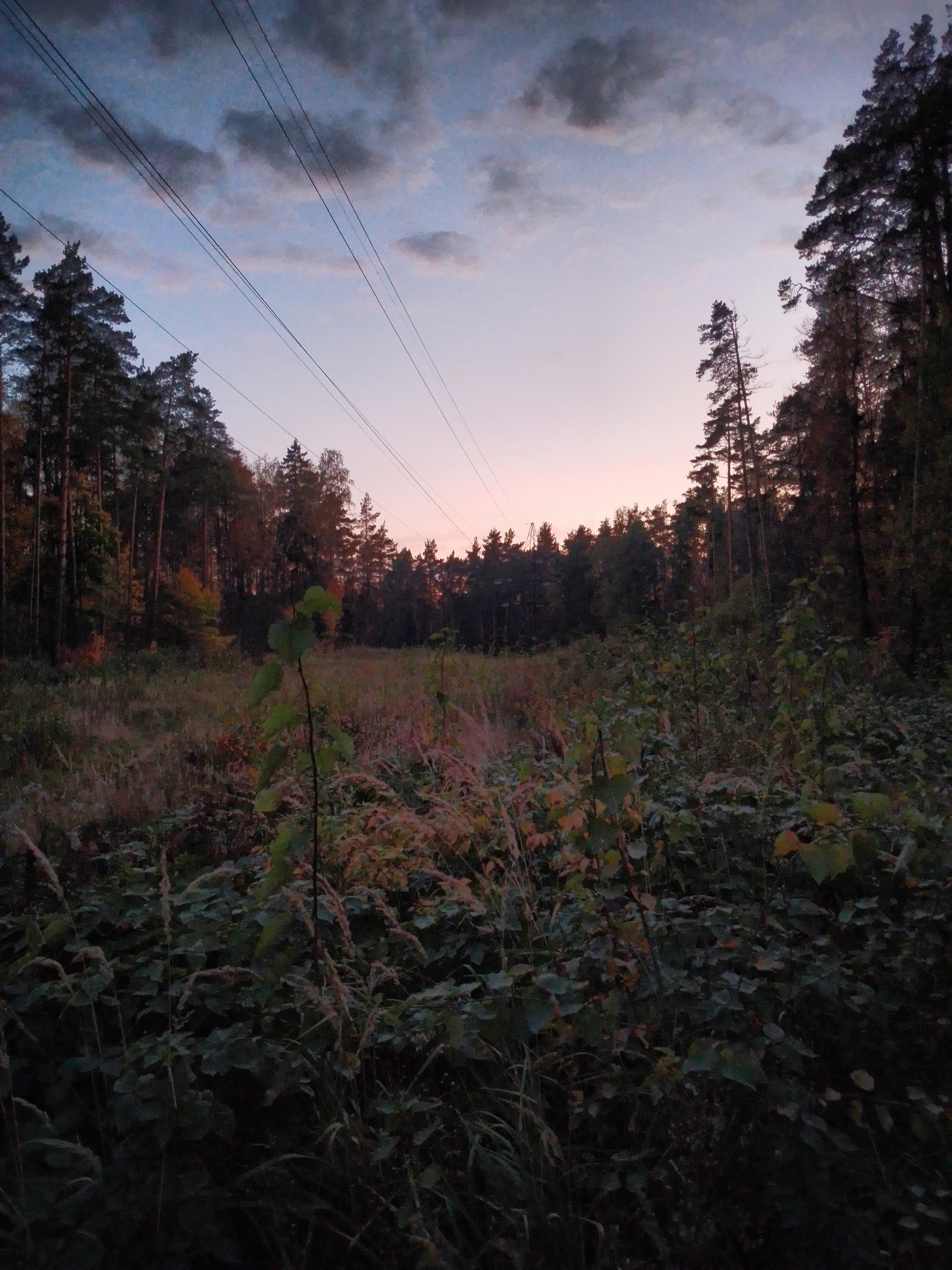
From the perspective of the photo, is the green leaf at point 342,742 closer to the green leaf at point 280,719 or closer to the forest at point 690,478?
the green leaf at point 280,719

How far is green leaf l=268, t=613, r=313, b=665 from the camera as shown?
80.0 inches

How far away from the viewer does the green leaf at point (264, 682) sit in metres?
2.09

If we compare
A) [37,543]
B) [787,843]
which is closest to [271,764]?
[787,843]

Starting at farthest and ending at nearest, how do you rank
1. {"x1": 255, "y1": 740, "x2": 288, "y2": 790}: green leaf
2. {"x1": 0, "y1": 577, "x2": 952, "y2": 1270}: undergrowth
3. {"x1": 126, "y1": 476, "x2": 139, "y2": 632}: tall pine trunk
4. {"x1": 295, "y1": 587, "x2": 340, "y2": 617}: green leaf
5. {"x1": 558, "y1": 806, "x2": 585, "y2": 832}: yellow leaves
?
{"x1": 126, "y1": 476, "x2": 139, "y2": 632}: tall pine trunk
{"x1": 558, "y1": 806, "x2": 585, "y2": 832}: yellow leaves
{"x1": 255, "y1": 740, "x2": 288, "y2": 790}: green leaf
{"x1": 295, "y1": 587, "x2": 340, "y2": 617}: green leaf
{"x1": 0, "y1": 577, "x2": 952, "y2": 1270}: undergrowth

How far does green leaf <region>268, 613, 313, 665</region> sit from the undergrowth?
0.04 feet

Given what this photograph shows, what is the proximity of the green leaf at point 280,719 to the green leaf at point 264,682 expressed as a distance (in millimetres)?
55

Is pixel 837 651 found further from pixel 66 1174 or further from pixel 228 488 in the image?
pixel 228 488

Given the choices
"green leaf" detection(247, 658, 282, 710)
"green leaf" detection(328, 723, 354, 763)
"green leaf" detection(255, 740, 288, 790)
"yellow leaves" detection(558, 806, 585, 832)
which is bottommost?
"yellow leaves" detection(558, 806, 585, 832)

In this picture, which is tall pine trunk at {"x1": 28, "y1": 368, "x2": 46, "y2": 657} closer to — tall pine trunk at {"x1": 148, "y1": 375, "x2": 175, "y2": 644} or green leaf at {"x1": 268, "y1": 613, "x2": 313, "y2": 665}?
tall pine trunk at {"x1": 148, "y1": 375, "x2": 175, "y2": 644}

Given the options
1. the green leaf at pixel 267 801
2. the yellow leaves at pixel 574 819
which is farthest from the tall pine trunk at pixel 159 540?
the yellow leaves at pixel 574 819

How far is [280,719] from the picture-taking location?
82.3 inches

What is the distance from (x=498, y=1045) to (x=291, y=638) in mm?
1405

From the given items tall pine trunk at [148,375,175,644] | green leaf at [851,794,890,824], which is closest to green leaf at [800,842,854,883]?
green leaf at [851,794,890,824]

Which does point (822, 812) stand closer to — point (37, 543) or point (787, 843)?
point (787, 843)
